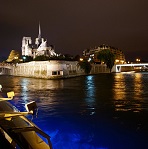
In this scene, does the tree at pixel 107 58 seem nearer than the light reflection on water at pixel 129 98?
No

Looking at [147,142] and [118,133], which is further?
[118,133]

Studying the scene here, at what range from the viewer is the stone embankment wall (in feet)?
235

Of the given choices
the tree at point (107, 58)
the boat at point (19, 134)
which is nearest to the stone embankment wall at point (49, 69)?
the tree at point (107, 58)

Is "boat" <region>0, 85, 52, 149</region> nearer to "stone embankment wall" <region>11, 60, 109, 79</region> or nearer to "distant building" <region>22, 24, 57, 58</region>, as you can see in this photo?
"stone embankment wall" <region>11, 60, 109, 79</region>

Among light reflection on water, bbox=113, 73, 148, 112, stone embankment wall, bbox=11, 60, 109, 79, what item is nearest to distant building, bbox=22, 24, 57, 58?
stone embankment wall, bbox=11, 60, 109, 79

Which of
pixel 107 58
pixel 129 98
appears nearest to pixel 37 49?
pixel 107 58

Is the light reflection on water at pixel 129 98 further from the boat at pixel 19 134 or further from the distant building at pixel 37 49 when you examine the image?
the distant building at pixel 37 49

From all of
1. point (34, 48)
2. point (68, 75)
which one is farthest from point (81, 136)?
point (34, 48)

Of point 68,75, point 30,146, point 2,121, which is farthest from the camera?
point 68,75

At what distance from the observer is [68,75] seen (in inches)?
3113

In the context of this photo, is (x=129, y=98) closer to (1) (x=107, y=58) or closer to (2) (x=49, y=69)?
(2) (x=49, y=69)

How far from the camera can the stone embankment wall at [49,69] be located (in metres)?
71.8

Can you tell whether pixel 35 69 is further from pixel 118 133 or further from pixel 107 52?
pixel 118 133

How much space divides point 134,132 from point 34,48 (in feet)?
439
